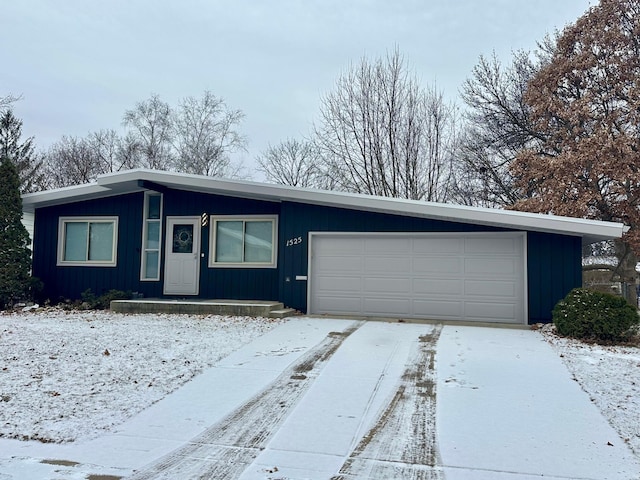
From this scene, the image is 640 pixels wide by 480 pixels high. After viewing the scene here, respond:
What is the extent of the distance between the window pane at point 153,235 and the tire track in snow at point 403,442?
8.36 m

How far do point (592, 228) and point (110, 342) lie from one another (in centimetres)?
836

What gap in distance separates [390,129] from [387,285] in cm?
975

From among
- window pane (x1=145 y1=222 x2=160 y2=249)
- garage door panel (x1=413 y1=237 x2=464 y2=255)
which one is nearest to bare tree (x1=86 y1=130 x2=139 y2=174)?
window pane (x1=145 y1=222 x2=160 y2=249)

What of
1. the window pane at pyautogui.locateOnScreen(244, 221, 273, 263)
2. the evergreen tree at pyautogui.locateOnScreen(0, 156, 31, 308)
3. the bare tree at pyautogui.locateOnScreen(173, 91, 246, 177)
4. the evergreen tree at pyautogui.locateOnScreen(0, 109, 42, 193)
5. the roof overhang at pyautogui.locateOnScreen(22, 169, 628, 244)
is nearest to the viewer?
the roof overhang at pyautogui.locateOnScreen(22, 169, 628, 244)

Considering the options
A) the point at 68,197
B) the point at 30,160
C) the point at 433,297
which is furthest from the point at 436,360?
the point at 30,160

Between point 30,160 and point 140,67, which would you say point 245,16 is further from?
point 30,160

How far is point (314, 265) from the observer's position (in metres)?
10.6

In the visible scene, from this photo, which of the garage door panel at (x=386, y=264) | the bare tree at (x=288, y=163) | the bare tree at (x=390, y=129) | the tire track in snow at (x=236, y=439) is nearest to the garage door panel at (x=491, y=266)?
the garage door panel at (x=386, y=264)

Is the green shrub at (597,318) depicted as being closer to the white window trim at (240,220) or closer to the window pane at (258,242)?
the white window trim at (240,220)

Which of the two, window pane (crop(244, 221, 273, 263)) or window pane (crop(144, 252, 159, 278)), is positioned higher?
window pane (crop(244, 221, 273, 263))

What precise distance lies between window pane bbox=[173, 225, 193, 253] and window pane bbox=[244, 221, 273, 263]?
1482mm

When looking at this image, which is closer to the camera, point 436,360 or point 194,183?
point 436,360

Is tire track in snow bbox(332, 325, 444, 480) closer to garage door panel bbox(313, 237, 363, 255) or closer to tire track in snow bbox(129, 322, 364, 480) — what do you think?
tire track in snow bbox(129, 322, 364, 480)

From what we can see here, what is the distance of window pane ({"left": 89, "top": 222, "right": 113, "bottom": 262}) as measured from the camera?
12.2 meters
